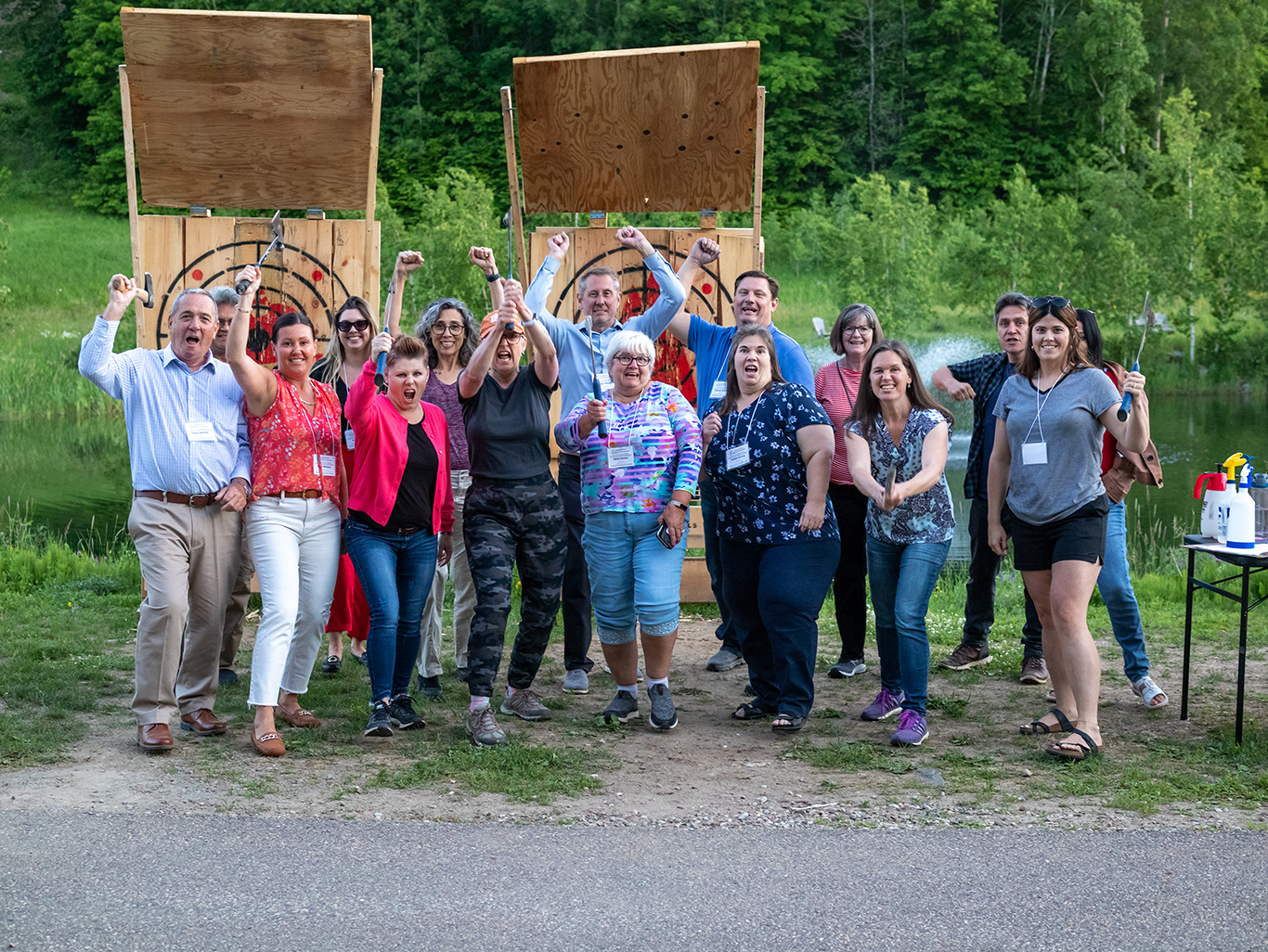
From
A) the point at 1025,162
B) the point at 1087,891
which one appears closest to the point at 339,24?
the point at 1087,891

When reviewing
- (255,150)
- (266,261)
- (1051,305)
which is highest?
(255,150)

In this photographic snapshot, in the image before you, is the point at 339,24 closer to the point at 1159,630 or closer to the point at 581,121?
the point at 581,121

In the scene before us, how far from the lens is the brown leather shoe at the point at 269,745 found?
4.89 metres

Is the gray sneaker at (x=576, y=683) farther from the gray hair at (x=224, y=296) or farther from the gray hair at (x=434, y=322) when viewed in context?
the gray hair at (x=224, y=296)

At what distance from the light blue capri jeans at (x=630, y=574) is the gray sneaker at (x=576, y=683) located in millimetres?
704

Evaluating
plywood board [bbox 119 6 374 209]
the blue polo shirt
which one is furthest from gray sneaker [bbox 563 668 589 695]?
plywood board [bbox 119 6 374 209]

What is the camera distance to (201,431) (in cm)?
505

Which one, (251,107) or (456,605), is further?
(251,107)

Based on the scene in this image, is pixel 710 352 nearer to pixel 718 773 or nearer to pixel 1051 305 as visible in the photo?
pixel 1051 305

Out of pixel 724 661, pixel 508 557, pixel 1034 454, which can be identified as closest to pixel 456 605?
pixel 508 557

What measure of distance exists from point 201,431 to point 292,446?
14.3 inches

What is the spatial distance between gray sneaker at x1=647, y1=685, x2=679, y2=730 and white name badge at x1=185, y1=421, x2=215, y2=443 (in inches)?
82.4

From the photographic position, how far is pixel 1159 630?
743cm

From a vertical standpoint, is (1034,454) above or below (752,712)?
above
